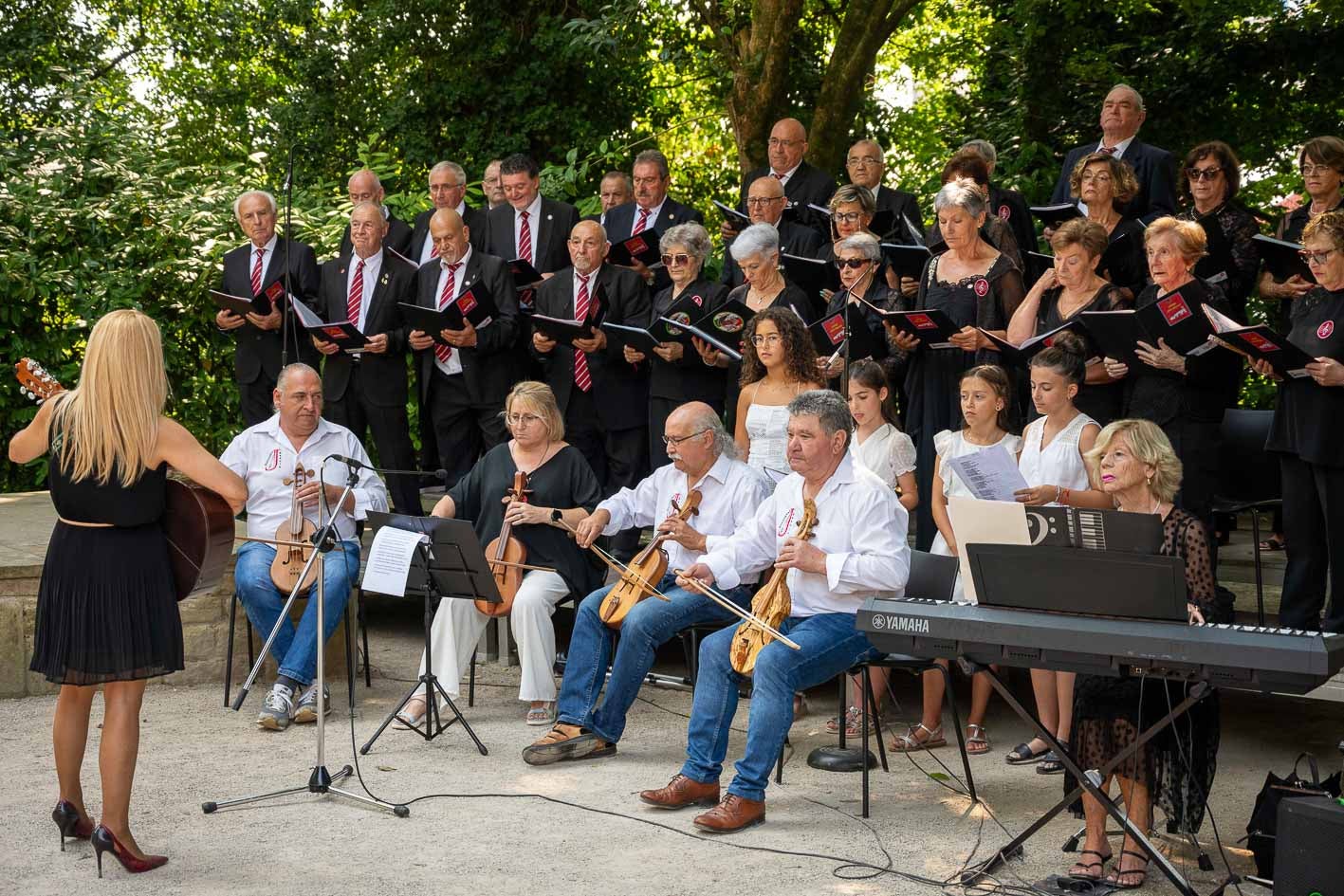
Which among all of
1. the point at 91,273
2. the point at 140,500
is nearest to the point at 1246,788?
the point at 140,500

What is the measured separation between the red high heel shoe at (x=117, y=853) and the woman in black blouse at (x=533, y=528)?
208 cm

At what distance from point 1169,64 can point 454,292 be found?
6957 millimetres

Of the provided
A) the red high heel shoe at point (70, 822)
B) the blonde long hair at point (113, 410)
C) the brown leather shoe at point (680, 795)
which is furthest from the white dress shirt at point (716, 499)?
the red high heel shoe at point (70, 822)

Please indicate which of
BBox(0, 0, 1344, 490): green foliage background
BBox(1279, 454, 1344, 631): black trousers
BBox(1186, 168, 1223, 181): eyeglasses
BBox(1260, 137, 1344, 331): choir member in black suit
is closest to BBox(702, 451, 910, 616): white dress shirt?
BBox(1279, 454, 1344, 631): black trousers

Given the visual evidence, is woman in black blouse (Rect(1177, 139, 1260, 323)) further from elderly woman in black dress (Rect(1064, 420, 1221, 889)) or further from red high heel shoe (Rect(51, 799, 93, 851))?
red high heel shoe (Rect(51, 799, 93, 851))

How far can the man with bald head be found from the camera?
8.51 m

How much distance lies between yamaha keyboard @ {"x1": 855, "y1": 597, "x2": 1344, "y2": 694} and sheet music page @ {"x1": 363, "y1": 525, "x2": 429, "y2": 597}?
7.78 feet

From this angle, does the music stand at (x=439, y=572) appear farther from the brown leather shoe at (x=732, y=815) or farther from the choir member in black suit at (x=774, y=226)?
the choir member in black suit at (x=774, y=226)

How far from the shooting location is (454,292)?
28.4ft

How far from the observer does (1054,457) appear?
6.36m

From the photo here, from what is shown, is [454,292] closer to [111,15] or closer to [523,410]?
[523,410]

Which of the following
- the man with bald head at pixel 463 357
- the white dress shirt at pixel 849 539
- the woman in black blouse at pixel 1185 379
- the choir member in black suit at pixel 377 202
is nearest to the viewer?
the white dress shirt at pixel 849 539

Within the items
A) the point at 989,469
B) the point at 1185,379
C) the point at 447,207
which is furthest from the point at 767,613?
the point at 447,207

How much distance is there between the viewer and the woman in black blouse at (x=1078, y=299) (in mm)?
6848
